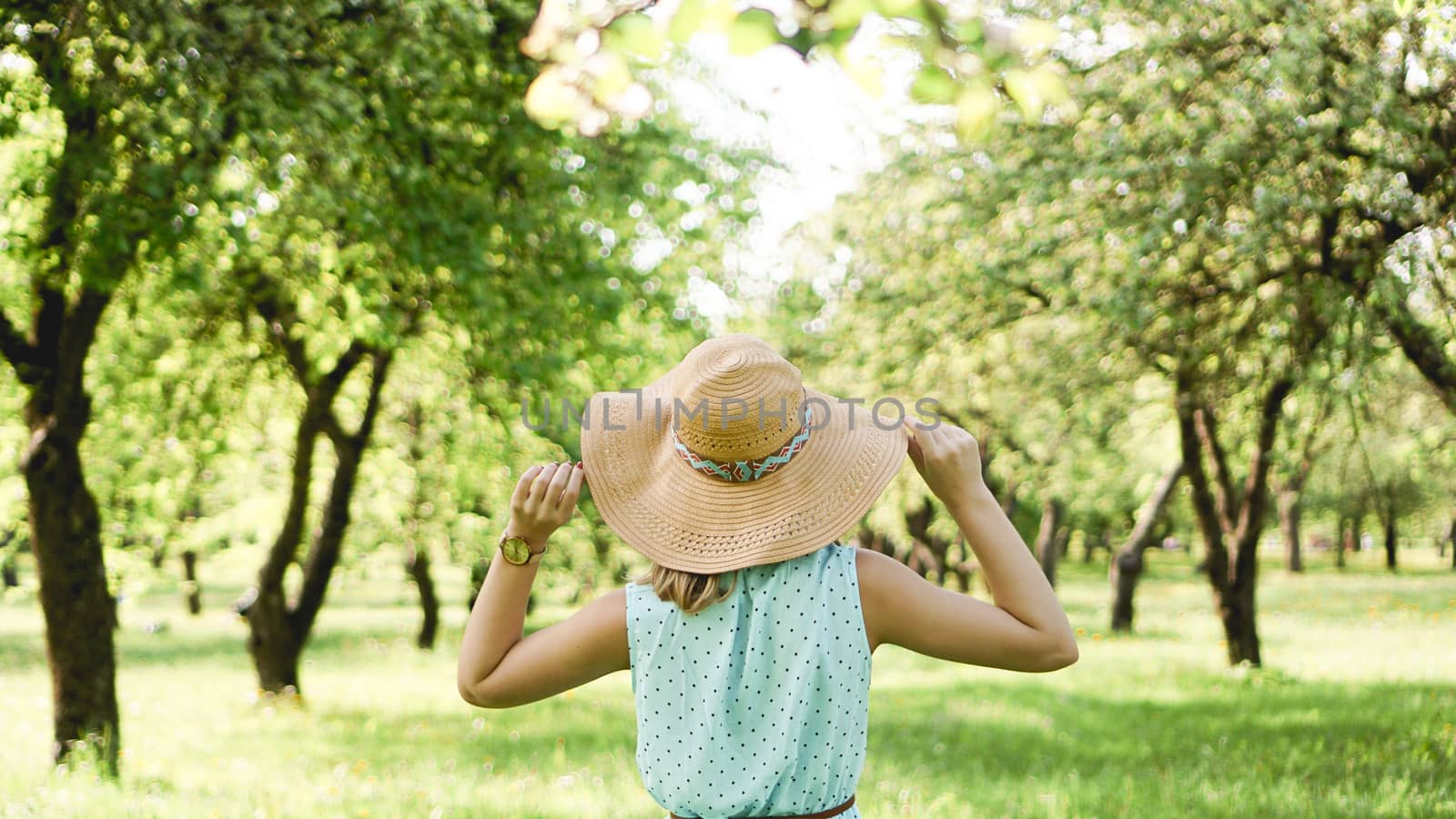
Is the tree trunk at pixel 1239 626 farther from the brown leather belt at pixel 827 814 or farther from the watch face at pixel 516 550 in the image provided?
the watch face at pixel 516 550

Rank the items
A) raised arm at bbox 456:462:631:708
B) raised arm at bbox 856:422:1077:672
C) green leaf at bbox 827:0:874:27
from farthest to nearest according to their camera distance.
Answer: green leaf at bbox 827:0:874:27 < raised arm at bbox 456:462:631:708 < raised arm at bbox 856:422:1077:672

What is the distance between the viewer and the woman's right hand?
219 centimetres

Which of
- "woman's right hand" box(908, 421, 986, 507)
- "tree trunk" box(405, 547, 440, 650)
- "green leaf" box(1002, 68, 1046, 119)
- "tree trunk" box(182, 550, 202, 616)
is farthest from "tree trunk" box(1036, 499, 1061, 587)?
"woman's right hand" box(908, 421, 986, 507)

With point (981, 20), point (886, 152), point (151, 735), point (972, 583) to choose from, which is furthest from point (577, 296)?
point (972, 583)

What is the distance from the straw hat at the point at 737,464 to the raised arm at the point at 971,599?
0.12m

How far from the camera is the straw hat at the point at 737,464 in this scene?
7.34 ft

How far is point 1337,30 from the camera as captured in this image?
751cm

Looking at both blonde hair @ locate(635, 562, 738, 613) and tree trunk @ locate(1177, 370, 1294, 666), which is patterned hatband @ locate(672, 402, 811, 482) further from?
tree trunk @ locate(1177, 370, 1294, 666)

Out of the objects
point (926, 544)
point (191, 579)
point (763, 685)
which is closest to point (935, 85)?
point (763, 685)

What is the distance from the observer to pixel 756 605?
2.27m

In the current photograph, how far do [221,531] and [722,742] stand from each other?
19038 millimetres

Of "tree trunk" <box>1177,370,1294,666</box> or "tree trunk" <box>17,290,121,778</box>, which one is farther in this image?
"tree trunk" <box>1177,370,1294,666</box>

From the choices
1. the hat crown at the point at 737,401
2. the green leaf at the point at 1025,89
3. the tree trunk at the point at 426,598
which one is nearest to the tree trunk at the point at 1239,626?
the green leaf at the point at 1025,89

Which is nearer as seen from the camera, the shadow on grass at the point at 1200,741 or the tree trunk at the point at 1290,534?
the shadow on grass at the point at 1200,741
